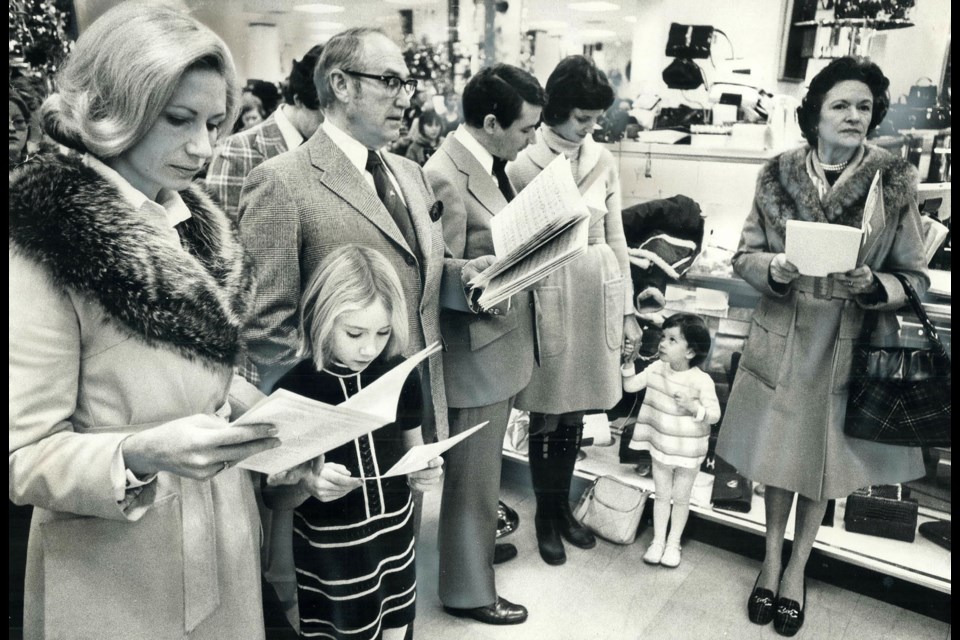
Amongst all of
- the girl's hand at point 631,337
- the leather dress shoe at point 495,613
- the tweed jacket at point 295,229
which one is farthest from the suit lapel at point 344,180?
the leather dress shoe at point 495,613

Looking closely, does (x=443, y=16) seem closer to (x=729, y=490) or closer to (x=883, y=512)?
(x=729, y=490)

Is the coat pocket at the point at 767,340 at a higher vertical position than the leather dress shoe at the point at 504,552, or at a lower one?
higher

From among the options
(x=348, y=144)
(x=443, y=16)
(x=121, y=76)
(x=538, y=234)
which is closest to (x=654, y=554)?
(x=538, y=234)

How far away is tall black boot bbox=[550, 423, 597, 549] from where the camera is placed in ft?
7.94

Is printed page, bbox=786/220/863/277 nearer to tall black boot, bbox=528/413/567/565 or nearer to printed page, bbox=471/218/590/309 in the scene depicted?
printed page, bbox=471/218/590/309

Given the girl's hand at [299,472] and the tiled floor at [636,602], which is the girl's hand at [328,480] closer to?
the girl's hand at [299,472]

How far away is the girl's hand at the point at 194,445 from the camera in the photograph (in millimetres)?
975

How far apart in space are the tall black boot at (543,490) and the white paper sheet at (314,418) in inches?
52.5

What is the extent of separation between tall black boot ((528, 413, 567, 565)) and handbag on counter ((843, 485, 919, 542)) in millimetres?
975

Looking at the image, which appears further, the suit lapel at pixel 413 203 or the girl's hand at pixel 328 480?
the suit lapel at pixel 413 203

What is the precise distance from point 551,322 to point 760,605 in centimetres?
108

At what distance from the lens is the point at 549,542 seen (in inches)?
91.7

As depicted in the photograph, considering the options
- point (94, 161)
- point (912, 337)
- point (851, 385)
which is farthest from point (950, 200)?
point (94, 161)

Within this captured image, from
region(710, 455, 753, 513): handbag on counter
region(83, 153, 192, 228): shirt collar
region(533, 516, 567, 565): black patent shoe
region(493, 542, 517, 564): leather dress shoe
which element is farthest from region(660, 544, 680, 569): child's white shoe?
region(83, 153, 192, 228): shirt collar
